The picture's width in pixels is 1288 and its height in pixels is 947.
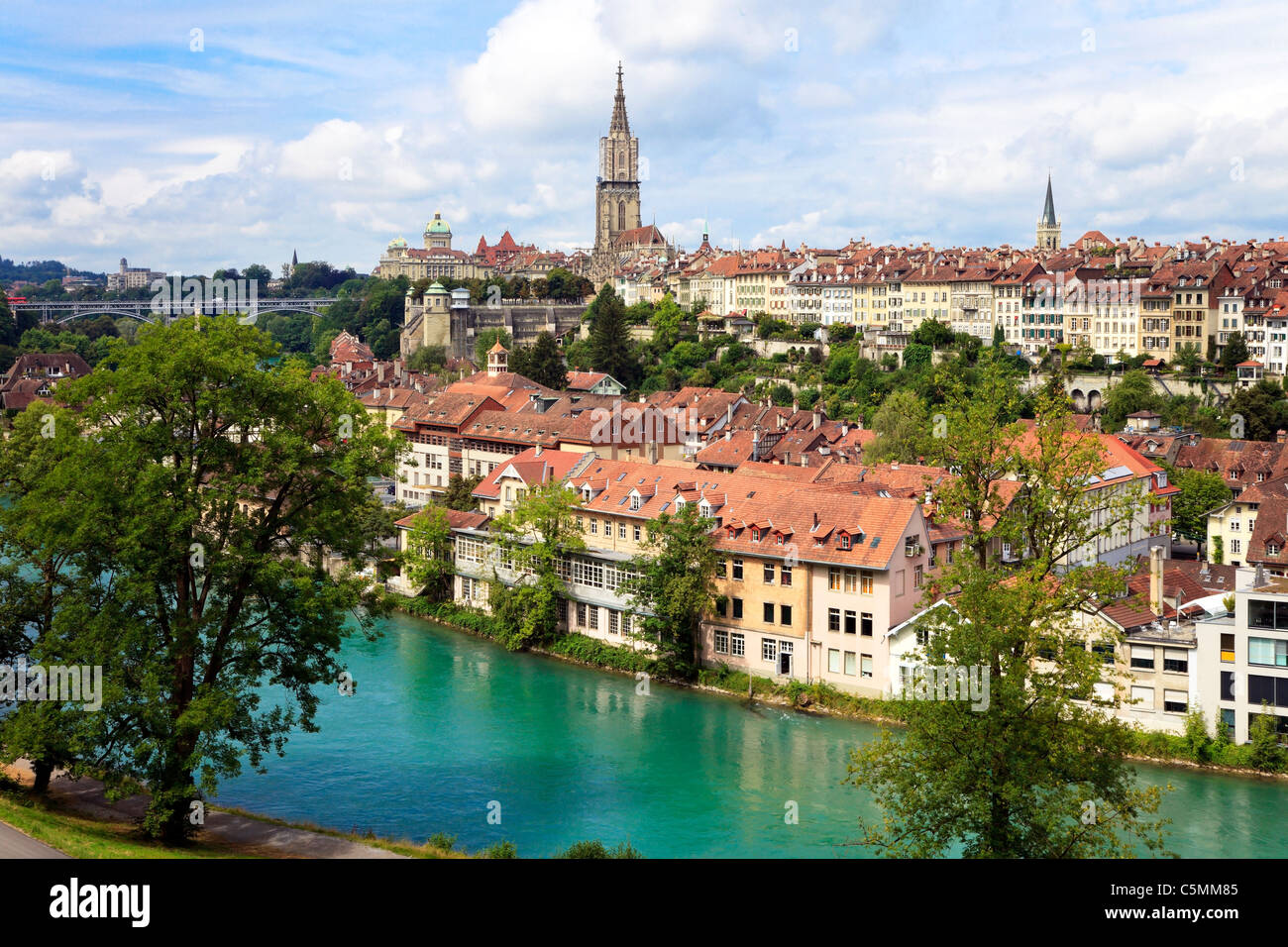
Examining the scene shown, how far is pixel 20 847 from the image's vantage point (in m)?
11.8

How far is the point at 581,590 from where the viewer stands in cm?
2642

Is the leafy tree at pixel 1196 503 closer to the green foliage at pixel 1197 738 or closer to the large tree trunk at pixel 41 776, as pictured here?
the green foliage at pixel 1197 738

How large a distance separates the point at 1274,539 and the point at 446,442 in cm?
2129

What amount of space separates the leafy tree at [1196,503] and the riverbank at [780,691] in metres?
14.8

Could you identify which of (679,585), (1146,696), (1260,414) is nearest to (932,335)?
(1260,414)

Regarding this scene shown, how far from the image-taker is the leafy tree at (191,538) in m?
14.1

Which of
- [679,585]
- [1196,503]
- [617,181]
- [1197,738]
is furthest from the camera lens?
[617,181]

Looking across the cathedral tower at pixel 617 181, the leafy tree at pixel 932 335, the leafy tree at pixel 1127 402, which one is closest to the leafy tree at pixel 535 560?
the leafy tree at pixel 1127 402

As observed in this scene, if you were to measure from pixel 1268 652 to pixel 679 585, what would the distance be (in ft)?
30.3

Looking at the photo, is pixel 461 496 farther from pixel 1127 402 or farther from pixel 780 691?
pixel 1127 402

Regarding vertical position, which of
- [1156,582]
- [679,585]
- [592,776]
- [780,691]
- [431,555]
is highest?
[1156,582]

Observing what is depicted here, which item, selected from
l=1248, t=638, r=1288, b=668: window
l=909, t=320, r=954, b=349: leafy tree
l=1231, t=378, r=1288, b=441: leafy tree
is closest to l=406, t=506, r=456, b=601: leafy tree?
l=1248, t=638, r=1288, b=668: window

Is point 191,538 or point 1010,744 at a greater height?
point 191,538

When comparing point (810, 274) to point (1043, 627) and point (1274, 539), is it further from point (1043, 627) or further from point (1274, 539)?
Answer: point (1043, 627)
